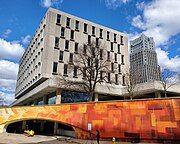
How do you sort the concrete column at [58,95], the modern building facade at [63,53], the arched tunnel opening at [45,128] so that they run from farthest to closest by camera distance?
the modern building facade at [63,53] → the concrete column at [58,95] → the arched tunnel opening at [45,128]

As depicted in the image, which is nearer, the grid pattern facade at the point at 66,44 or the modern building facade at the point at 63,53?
the modern building facade at the point at 63,53

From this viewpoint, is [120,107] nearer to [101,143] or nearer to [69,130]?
[101,143]

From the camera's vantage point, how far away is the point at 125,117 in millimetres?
27078

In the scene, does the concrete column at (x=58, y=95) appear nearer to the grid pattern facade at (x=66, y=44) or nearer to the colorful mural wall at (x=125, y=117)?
the grid pattern facade at (x=66, y=44)

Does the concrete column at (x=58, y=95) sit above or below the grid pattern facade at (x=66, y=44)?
below

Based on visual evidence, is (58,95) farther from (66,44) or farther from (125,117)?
(125,117)

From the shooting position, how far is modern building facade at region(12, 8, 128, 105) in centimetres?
4528

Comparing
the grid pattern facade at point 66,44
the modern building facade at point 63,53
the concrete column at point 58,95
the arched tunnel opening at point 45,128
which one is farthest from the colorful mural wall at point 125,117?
the grid pattern facade at point 66,44

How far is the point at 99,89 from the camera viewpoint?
45594mm

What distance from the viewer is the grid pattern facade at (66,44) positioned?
160 feet

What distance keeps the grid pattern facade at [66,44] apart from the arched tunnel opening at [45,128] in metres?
9.71

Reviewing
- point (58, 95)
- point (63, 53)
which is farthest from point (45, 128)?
point (63, 53)

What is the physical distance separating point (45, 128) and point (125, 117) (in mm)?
25109

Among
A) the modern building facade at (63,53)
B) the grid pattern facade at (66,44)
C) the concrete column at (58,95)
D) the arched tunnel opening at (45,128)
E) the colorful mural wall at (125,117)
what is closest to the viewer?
the colorful mural wall at (125,117)
